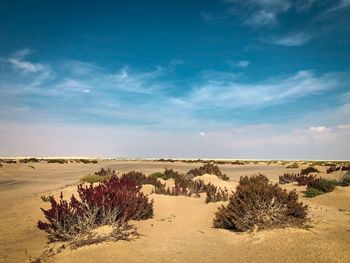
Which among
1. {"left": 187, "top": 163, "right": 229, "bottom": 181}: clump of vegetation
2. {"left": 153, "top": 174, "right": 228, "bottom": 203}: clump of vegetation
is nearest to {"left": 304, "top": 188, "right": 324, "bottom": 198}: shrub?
{"left": 153, "top": 174, "right": 228, "bottom": 203}: clump of vegetation

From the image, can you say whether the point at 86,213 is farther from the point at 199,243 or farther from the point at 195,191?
the point at 195,191

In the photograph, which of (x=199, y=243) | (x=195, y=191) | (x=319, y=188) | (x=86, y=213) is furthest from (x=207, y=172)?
(x=86, y=213)

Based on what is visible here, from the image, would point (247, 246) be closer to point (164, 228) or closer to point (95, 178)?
point (164, 228)

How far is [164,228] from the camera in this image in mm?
7801

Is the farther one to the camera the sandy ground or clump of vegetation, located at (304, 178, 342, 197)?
clump of vegetation, located at (304, 178, 342, 197)

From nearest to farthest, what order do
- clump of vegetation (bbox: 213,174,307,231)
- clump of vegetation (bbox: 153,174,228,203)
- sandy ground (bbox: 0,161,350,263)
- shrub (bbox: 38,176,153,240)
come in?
sandy ground (bbox: 0,161,350,263) < shrub (bbox: 38,176,153,240) < clump of vegetation (bbox: 213,174,307,231) < clump of vegetation (bbox: 153,174,228,203)

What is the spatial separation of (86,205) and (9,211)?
5.97 m

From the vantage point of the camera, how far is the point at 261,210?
6.91 metres

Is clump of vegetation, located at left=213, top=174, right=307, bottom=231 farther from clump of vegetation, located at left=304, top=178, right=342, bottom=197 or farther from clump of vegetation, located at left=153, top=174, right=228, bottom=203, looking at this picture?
clump of vegetation, located at left=304, top=178, right=342, bottom=197

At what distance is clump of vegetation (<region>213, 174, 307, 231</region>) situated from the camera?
6.83 m

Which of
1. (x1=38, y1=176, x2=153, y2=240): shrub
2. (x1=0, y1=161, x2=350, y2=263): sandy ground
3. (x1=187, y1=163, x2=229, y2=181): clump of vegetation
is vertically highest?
(x1=187, y1=163, x2=229, y2=181): clump of vegetation

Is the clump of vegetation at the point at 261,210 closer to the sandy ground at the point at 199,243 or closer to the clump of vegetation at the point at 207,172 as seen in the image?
the sandy ground at the point at 199,243

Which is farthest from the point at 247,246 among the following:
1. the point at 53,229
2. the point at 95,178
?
the point at 95,178

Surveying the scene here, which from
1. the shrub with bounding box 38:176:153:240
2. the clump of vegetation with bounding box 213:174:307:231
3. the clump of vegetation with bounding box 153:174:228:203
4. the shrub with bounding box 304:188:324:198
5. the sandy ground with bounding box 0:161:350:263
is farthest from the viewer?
the shrub with bounding box 304:188:324:198
